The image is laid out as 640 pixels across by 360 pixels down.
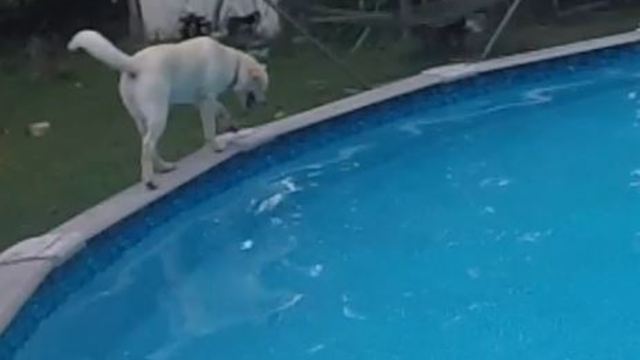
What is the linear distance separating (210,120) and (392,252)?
112cm

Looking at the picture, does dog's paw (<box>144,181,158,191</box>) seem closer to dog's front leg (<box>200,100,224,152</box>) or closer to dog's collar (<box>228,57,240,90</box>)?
dog's front leg (<box>200,100,224,152</box>)

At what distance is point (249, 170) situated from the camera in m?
6.09

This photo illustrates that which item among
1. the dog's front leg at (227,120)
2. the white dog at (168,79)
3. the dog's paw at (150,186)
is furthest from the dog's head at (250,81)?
the dog's paw at (150,186)

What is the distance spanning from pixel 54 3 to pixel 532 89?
3.65 meters

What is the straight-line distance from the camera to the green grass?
573 cm

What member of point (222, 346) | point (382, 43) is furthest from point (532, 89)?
point (222, 346)

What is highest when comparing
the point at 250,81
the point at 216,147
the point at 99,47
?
the point at 99,47

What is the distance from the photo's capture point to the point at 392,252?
5137mm

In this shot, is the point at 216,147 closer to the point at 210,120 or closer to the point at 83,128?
the point at 210,120

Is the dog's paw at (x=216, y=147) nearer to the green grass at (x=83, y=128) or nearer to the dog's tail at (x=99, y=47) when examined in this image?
the green grass at (x=83, y=128)

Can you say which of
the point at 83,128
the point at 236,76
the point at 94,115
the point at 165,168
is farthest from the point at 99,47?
the point at 94,115

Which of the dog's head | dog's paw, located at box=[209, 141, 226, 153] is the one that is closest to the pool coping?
dog's paw, located at box=[209, 141, 226, 153]

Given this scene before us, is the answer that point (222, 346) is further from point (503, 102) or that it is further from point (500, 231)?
point (503, 102)

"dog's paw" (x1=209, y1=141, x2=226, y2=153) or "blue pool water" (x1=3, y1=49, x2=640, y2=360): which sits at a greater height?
"dog's paw" (x1=209, y1=141, x2=226, y2=153)
